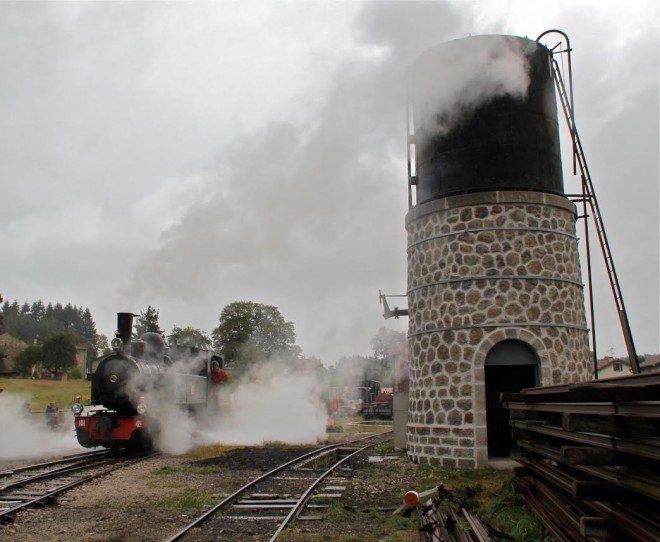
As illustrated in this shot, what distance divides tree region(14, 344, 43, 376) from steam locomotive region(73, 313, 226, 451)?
56.4m

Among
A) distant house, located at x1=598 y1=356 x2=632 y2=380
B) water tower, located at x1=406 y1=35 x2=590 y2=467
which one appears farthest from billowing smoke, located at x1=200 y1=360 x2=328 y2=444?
distant house, located at x1=598 y1=356 x2=632 y2=380

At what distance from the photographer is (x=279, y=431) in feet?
81.6

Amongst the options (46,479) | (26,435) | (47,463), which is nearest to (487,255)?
(46,479)

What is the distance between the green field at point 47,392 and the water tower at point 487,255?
3224cm

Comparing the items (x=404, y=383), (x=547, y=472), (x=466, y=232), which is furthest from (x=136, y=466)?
(x=404, y=383)

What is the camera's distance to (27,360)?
67.8 meters

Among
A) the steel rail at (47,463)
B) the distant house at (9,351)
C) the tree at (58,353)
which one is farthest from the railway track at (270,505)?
the tree at (58,353)

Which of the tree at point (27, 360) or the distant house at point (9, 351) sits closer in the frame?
the distant house at point (9, 351)

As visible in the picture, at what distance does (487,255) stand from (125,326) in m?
10.2

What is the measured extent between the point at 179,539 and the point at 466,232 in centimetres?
814

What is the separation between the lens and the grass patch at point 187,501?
359 inches

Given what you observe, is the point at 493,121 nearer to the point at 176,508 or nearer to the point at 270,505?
the point at 270,505

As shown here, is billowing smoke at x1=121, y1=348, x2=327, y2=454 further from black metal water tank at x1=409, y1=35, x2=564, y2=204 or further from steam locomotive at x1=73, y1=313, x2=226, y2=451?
black metal water tank at x1=409, y1=35, x2=564, y2=204

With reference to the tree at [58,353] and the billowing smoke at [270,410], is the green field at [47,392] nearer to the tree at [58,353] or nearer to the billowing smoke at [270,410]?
the tree at [58,353]
